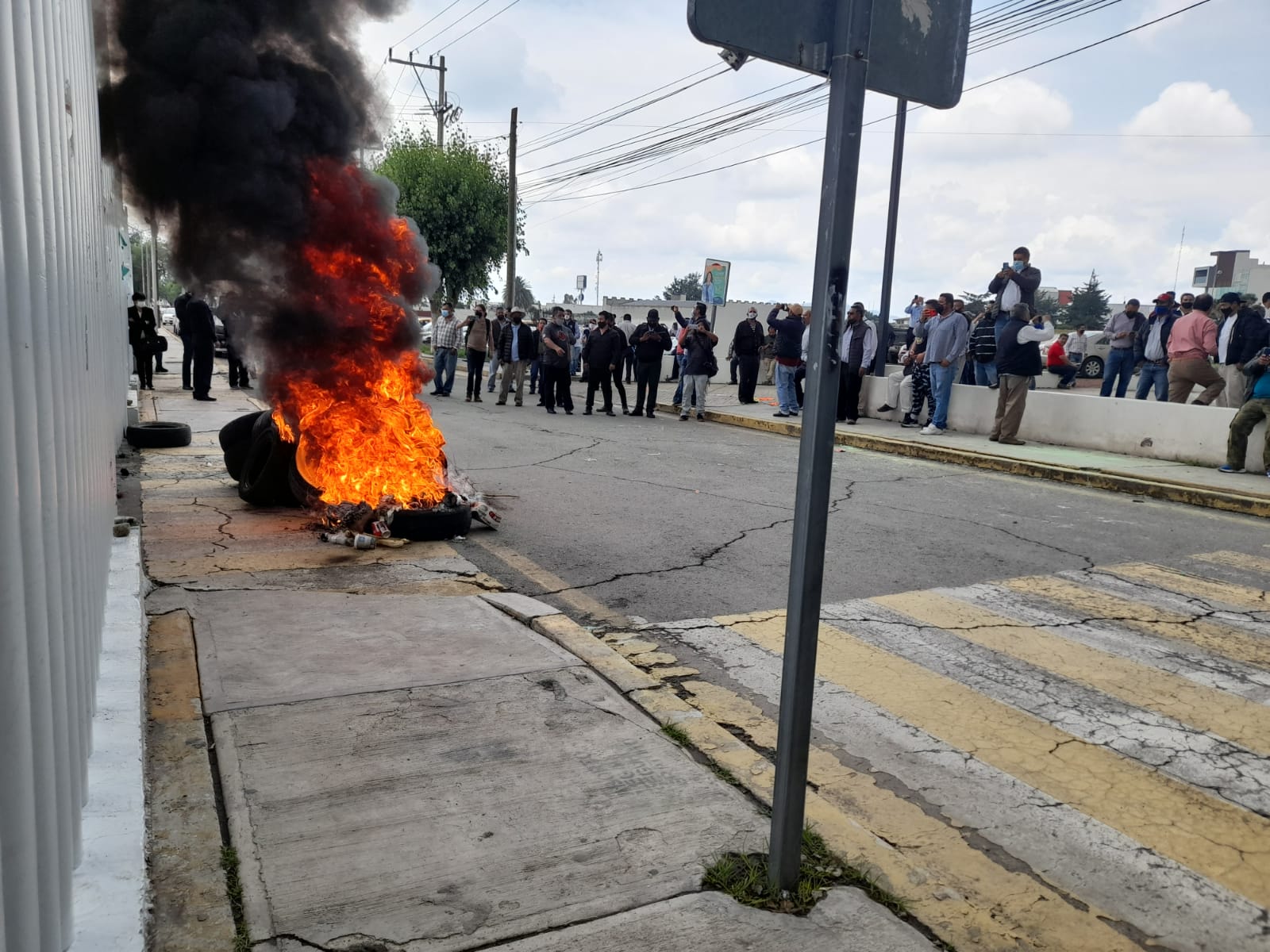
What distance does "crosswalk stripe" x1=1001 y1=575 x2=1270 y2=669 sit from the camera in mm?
4918

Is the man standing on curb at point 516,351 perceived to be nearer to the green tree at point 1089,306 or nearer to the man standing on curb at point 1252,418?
the man standing on curb at point 1252,418

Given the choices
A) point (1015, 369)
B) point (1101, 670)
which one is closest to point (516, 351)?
point (1015, 369)

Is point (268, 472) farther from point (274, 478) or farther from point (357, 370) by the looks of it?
point (357, 370)

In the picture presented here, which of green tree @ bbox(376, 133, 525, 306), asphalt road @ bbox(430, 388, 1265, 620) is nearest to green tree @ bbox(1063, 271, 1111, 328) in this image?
green tree @ bbox(376, 133, 525, 306)

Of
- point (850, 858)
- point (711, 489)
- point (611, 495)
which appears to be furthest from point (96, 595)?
point (711, 489)

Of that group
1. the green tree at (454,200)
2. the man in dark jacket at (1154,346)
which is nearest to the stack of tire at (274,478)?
the man in dark jacket at (1154,346)

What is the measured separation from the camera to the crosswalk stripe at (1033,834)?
Result: 8.64 feet

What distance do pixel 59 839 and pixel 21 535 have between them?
28.6 inches

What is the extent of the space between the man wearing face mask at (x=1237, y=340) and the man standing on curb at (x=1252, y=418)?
1583 mm

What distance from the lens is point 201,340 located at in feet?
51.1

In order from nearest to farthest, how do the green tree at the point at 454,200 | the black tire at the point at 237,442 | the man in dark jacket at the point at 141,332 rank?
the black tire at the point at 237,442 → the man in dark jacket at the point at 141,332 → the green tree at the point at 454,200

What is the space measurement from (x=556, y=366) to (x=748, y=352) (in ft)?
13.3

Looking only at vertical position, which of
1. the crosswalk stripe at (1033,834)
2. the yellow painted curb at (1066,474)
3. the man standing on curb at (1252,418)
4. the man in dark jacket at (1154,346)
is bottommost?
the crosswalk stripe at (1033,834)

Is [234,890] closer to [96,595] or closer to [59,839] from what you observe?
[59,839]
